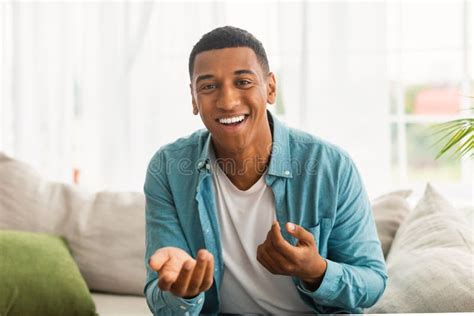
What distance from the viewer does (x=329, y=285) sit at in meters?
1.57

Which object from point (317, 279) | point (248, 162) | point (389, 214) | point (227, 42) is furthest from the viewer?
point (389, 214)

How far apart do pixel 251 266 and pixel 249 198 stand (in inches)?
5.9

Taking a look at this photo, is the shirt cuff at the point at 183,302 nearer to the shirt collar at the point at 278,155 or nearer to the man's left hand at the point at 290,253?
the man's left hand at the point at 290,253

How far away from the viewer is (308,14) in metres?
3.50

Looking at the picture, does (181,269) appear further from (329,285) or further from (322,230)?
(322,230)

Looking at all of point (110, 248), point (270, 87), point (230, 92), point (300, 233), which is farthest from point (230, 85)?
point (110, 248)

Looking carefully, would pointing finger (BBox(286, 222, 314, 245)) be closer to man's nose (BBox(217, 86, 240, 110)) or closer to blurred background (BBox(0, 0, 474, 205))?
man's nose (BBox(217, 86, 240, 110))

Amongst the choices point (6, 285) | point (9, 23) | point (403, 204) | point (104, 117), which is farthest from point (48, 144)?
point (403, 204)

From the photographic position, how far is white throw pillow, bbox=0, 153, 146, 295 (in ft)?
8.64

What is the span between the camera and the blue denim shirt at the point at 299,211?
1709 mm

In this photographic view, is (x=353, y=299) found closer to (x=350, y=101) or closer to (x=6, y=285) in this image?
(x=6, y=285)

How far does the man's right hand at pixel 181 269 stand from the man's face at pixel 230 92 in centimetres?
38

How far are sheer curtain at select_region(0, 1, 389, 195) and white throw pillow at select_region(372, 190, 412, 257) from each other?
873 mm

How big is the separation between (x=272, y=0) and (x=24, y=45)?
47.8 inches
